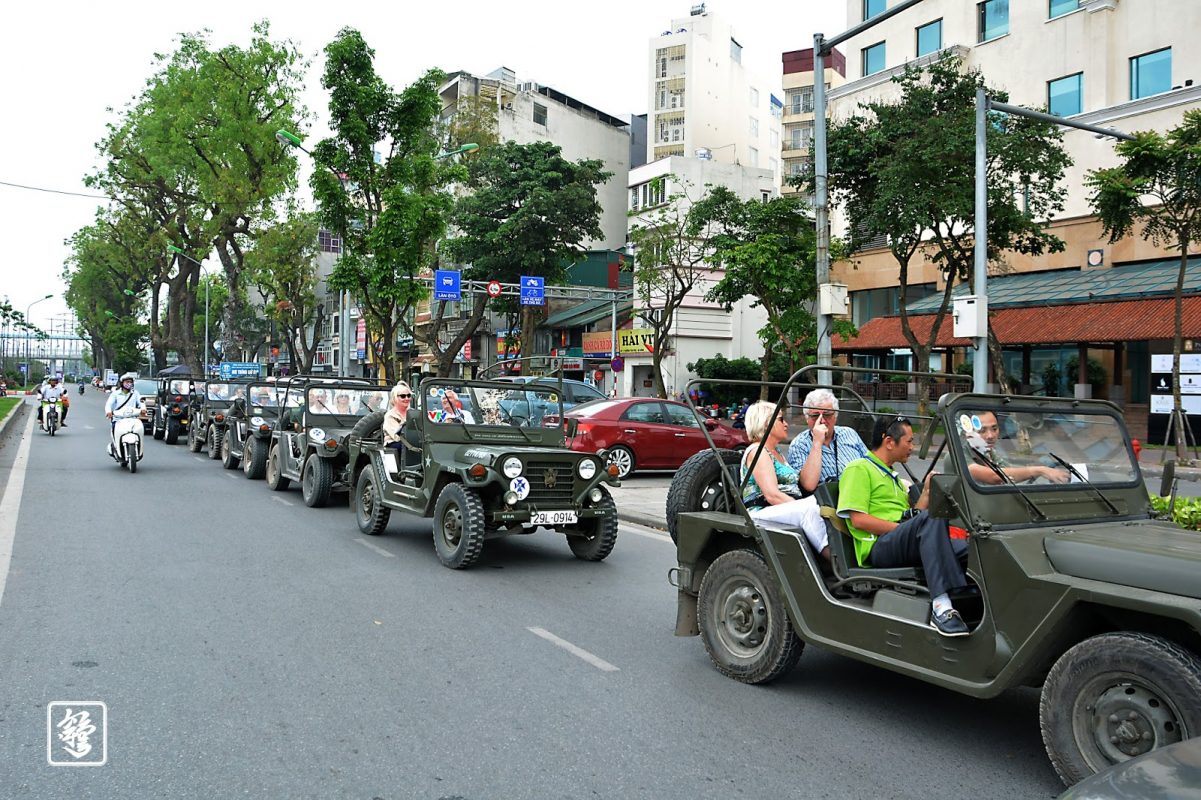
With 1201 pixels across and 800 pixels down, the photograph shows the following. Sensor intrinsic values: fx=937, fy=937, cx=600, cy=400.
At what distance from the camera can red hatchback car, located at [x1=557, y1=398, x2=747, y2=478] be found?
55.0 feet

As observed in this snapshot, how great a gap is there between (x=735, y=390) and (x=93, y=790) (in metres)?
35.8

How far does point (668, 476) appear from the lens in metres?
18.0

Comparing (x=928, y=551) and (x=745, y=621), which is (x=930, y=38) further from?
(x=928, y=551)

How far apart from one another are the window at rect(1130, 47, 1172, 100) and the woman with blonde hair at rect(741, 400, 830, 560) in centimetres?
2687

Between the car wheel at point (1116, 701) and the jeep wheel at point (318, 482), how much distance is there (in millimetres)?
9960

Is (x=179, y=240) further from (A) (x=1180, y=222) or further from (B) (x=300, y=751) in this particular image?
(B) (x=300, y=751)

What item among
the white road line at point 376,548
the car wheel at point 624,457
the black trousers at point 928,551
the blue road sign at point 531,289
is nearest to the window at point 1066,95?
the blue road sign at point 531,289

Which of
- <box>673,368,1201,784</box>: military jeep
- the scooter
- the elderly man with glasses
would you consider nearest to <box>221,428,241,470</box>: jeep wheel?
the scooter

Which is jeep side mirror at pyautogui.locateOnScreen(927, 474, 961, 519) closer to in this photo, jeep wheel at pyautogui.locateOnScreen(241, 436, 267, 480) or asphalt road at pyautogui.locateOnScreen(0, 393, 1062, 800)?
asphalt road at pyautogui.locateOnScreen(0, 393, 1062, 800)

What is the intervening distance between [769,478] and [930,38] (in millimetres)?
32462

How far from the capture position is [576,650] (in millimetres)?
5926

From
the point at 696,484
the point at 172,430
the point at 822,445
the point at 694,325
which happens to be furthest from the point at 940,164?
the point at 694,325

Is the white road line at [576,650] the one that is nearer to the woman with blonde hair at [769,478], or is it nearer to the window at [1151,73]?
the woman with blonde hair at [769,478]

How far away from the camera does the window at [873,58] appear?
114 feet
